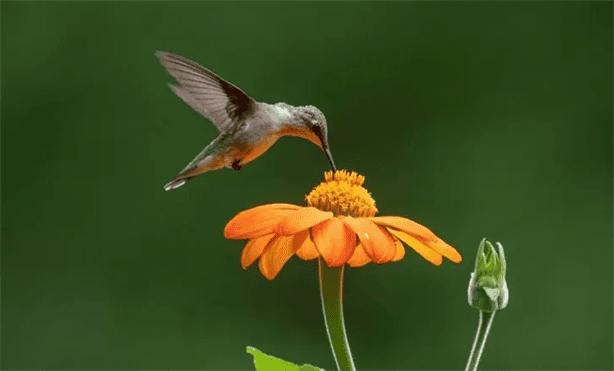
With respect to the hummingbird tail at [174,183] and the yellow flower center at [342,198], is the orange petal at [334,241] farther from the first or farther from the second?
the hummingbird tail at [174,183]

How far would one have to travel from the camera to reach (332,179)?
1114 mm

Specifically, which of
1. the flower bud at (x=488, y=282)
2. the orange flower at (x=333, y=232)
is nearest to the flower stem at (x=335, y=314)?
the orange flower at (x=333, y=232)

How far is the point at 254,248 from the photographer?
1.01m

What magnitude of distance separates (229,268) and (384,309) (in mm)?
701

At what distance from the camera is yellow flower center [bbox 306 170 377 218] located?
107cm

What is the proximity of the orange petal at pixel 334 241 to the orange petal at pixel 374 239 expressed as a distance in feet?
0.03

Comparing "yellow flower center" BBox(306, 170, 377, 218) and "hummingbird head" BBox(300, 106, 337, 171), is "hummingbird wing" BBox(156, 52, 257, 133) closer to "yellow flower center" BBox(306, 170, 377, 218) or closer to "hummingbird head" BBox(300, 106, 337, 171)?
"hummingbird head" BBox(300, 106, 337, 171)

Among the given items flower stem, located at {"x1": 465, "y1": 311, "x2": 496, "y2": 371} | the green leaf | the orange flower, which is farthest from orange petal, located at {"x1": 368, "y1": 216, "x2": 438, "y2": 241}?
the green leaf

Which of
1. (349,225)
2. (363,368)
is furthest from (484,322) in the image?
(363,368)

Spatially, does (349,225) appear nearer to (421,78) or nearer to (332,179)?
(332,179)

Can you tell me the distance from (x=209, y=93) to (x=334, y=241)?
404 millimetres

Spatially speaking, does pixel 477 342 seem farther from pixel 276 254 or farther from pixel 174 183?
pixel 174 183

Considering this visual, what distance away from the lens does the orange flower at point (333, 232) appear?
914 millimetres

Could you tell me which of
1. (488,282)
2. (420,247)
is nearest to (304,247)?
(420,247)
